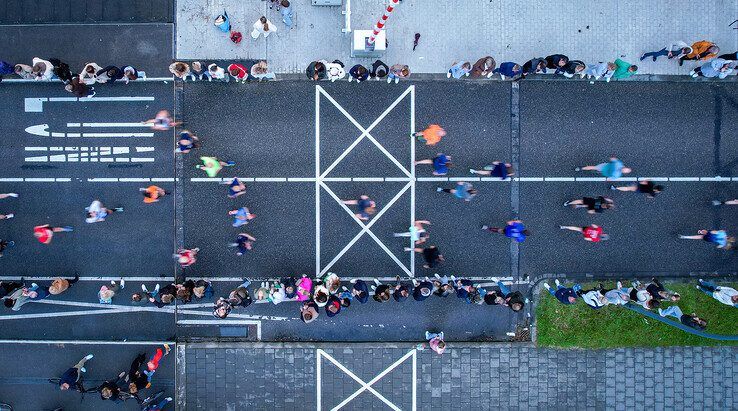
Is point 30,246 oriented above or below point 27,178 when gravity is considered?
below

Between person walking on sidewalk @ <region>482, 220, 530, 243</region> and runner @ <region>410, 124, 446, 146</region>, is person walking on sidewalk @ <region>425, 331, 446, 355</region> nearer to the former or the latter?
person walking on sidewalk @ <region>482, 220, 530, 243</region>

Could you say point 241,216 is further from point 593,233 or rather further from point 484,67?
point 593,233

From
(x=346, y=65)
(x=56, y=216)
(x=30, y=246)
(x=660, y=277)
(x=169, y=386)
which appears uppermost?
(x=346, y=65)

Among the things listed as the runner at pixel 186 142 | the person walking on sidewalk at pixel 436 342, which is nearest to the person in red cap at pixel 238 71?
the runner at pixel 186 142

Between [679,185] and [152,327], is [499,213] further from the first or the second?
[152,327]

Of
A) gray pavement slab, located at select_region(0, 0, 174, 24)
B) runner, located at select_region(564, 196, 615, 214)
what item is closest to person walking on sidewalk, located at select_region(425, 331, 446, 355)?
runner, located at select_region(564, 196, 615, 214)

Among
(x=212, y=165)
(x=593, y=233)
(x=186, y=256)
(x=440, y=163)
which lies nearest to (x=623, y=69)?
(x=593, y=233)

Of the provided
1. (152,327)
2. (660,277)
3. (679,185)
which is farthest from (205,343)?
(679,185)
